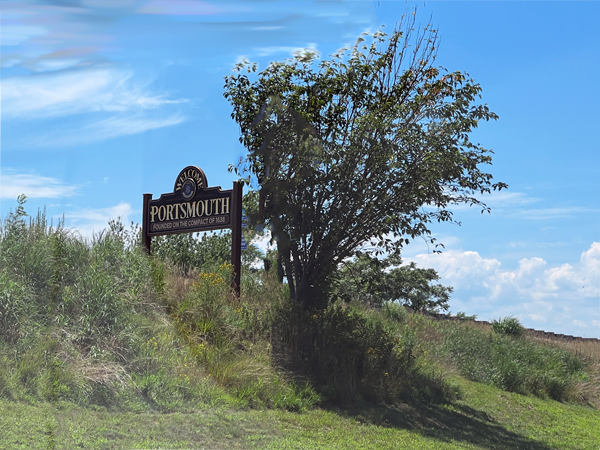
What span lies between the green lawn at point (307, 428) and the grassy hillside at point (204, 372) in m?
0.03

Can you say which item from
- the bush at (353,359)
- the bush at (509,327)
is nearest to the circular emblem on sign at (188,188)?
the bush at (353,359)

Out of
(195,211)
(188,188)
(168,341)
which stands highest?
(188,188)

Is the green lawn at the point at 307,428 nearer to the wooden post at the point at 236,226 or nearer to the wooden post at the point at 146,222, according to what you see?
the wooden post at the point at 236,226

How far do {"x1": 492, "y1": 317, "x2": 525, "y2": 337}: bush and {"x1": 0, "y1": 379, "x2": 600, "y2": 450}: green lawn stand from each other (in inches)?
344

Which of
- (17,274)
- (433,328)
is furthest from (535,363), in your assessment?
(17,274)

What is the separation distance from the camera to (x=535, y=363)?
19172mm

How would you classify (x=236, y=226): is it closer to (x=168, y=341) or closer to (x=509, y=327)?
(x=168, y=341)

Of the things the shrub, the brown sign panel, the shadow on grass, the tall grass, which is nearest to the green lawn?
the shadow on grass

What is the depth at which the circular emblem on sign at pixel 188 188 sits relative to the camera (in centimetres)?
1612

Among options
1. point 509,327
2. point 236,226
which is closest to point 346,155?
point 236,226

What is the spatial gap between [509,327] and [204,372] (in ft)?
53.0

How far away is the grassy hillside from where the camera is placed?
7945 mm

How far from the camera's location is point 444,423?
37.9 feet

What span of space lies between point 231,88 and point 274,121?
1.70m
